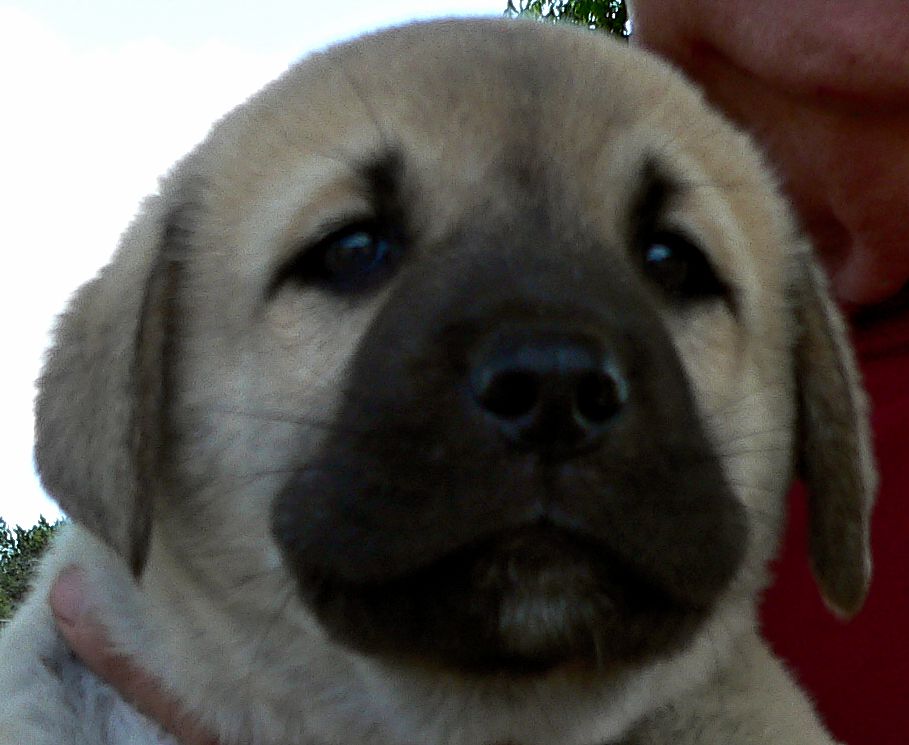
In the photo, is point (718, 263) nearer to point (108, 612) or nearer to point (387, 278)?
point (387, 278)

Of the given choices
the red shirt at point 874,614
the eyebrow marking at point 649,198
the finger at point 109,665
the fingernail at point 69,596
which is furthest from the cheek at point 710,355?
the fingernail at point 69,596

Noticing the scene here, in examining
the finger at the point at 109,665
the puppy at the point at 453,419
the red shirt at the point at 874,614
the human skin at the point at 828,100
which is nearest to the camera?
the puppy at the point at 453,419

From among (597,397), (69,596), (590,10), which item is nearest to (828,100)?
(597,397)

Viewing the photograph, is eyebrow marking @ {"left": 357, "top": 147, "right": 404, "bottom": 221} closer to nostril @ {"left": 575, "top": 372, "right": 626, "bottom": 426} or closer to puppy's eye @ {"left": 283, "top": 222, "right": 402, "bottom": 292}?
puppy's eye @ {"left": 283, "top": 222, "right": 402, "bottom": 292}

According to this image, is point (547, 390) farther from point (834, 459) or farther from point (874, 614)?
point (874, 614)

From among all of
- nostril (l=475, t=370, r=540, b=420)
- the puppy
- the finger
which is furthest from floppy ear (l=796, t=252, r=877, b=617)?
the finger

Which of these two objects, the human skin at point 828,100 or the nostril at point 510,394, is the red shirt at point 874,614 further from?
the nostril at point 510,394
